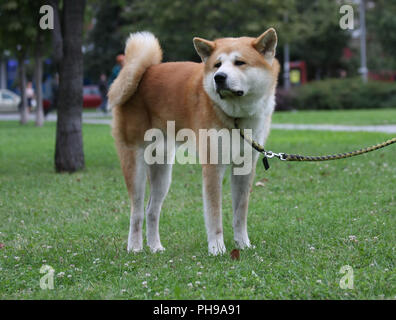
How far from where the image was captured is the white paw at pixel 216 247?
4730 mm

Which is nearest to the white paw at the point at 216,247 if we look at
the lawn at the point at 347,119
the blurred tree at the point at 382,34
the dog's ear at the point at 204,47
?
the dog's ear at the point at 204,47

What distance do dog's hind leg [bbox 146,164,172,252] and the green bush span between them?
25929 millimetres

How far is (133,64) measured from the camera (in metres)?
5.33

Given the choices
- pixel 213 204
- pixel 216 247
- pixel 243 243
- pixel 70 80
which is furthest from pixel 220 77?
pixel 70 80

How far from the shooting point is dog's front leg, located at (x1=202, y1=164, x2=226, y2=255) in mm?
4707

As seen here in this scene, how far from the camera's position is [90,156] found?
1209 cm

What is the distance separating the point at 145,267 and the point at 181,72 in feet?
6.02

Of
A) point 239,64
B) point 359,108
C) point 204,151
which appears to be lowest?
point 359,108

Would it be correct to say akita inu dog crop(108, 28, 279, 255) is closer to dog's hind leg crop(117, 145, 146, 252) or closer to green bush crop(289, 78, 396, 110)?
dog's hind leg crop(117, 145, 146, 252)

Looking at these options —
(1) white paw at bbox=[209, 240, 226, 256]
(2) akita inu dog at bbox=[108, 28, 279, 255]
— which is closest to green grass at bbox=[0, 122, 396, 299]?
(1) white paw at bbox=[209, 240, 226, 256]

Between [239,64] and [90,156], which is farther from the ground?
[239,64]

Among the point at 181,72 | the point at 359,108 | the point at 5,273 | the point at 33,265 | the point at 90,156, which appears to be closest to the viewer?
the point at 5,273

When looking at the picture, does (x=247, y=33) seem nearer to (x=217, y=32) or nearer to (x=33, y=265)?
(x=217, y=32)
